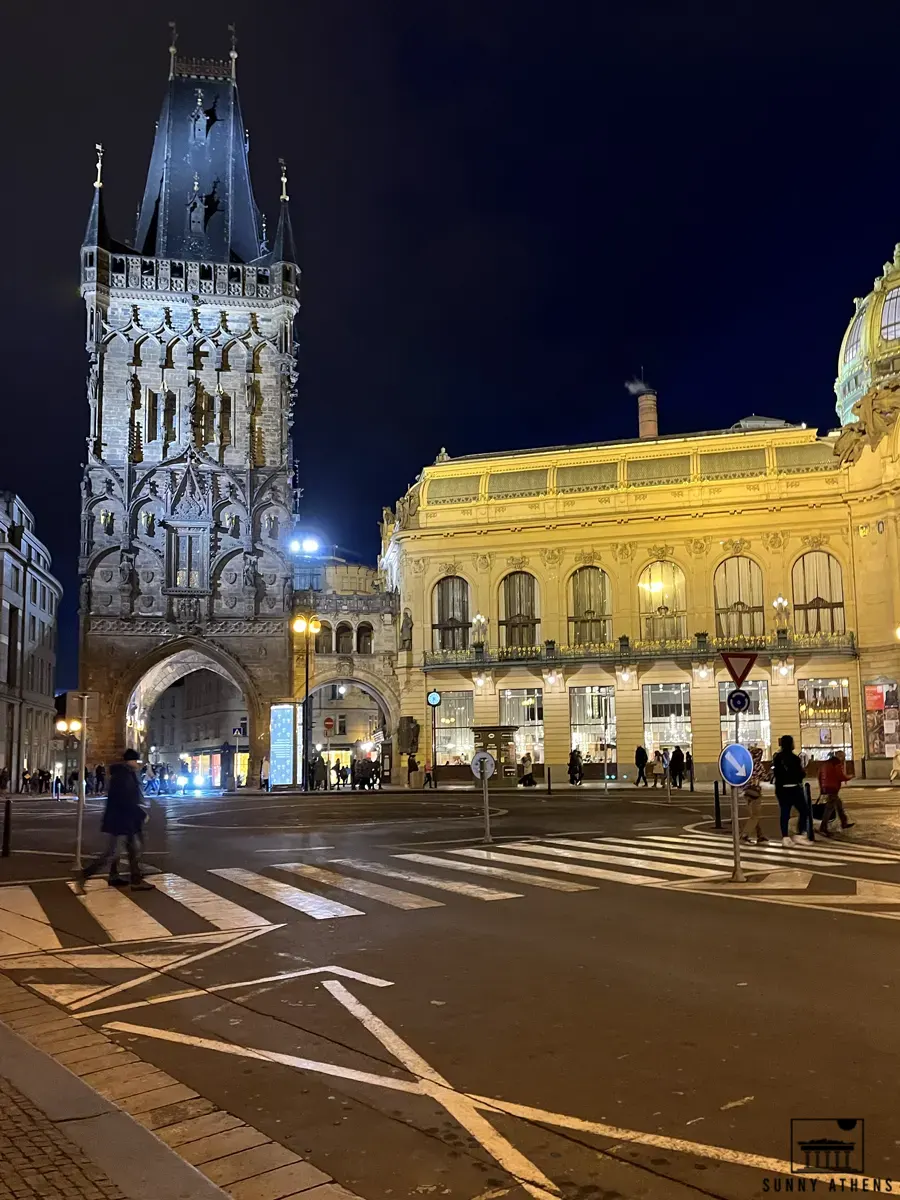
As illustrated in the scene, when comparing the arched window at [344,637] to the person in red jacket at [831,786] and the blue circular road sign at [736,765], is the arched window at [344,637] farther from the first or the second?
the blue circular road sign at [736,765]

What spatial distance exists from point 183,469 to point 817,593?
34.2 meters

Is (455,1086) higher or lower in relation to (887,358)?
lower

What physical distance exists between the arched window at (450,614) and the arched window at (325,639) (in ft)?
21.8

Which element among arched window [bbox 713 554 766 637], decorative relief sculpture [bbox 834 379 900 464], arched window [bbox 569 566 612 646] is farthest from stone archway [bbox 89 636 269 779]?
decorative relief sculpture [bbox 834 379 900 464]

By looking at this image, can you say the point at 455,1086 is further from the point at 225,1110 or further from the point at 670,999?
the point at 670,999

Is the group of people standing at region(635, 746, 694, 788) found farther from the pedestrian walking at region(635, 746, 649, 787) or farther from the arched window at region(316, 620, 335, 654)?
the arched window at region(316, 620, 335, 654)

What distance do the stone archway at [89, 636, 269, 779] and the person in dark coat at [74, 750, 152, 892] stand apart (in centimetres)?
4104

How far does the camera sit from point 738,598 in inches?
1960

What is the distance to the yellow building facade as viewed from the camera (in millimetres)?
47500

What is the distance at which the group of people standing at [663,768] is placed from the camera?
37.4 metres

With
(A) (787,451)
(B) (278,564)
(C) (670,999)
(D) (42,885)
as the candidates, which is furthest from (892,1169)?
(B) (278,564)

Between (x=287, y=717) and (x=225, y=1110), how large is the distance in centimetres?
4470

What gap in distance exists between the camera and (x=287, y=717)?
49.2 metres

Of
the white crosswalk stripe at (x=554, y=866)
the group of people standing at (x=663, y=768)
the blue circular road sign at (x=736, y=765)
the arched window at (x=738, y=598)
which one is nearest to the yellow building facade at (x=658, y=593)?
the arched window at (x=738, y=598)
